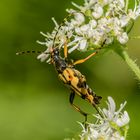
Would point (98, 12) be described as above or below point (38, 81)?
below

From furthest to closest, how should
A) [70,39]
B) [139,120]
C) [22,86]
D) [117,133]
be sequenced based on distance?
[22,86]
[139,120]
[70,39]
[117,133]

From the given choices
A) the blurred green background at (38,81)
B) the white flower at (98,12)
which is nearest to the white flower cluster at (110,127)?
the white flower at (98,12)

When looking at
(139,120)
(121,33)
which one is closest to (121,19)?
(121,33)

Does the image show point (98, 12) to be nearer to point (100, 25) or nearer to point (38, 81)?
point (100, 25)

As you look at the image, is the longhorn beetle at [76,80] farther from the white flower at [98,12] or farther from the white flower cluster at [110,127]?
the white flower at [98,12]

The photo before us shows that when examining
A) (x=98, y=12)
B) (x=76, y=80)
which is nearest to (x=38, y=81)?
(x=76, y=80)

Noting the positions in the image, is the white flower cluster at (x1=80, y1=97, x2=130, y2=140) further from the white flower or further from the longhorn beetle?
the white flower

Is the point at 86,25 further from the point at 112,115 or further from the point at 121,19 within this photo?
the point at 112,115
